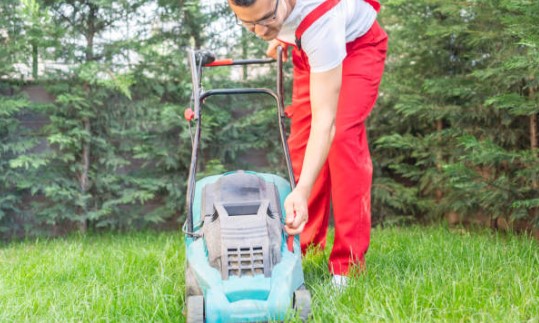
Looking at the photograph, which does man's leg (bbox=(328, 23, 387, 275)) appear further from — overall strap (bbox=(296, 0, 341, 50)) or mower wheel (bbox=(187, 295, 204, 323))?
mower wheel (bbox=(187, 295, 204, 323))

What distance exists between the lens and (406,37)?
14.5 ft

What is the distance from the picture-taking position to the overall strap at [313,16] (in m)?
2.12

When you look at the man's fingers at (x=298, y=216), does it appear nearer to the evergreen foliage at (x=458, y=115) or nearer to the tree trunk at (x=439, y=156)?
the evergreen foliage at (x=458, y=115)

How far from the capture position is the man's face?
1940 mm

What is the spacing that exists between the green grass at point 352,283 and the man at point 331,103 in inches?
8.1

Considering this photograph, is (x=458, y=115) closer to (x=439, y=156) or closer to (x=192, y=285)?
(x=439, y=156)

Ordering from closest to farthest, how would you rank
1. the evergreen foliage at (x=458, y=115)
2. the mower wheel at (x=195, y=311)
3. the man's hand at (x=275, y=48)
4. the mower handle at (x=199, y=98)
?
the mower wheel at (x=195, y=311), the mower handle at (x=199, y=98), the man's hand at (x=275, y=48), the evergreen foliage at (x=458, y=115)

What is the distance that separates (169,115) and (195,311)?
107 inches

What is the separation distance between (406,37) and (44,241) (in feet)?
9.44

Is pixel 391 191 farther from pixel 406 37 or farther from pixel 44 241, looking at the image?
pixel 44 241

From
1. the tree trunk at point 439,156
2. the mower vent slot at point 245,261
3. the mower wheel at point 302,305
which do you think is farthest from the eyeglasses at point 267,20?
the tree trunk at point 439,156

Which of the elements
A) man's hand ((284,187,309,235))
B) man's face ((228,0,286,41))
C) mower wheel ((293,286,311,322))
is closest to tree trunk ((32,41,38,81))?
man's face ((228,0,286,41))

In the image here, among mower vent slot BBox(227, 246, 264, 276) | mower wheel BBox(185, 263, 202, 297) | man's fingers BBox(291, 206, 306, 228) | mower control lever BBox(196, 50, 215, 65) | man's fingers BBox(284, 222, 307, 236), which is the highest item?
mower control lever BBox(196, 50, 215, 65)

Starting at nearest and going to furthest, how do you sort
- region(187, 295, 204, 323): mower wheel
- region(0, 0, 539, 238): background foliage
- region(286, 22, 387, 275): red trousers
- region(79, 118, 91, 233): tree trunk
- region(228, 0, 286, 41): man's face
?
1. region(187, 295, 204, 323): mower wheel
2. region(228, 0, 286, 41): man's face
3. region(286, 22, 387, 275): red trousers
4. region(0, 0, 539, 238): background foliage
5. region(79, 118, 91, 233): tree trunk
